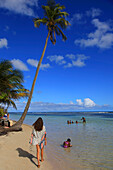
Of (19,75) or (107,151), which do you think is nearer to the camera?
(107,151)

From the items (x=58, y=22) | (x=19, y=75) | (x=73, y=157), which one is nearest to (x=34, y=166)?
(x=73, y=157)

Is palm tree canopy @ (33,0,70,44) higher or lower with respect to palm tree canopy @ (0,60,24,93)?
higher

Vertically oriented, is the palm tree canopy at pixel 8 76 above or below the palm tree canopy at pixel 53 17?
below

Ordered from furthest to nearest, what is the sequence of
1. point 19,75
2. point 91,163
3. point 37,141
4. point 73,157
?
point 19,75
point 73,157
point 91,163
point 37,141

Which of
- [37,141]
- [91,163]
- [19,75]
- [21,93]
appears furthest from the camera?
[21,93]

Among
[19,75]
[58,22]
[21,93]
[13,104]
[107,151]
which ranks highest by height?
[58,22]

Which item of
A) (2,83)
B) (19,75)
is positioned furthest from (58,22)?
(2,83)

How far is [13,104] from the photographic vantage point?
67.3 feet

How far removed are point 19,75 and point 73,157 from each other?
9610mm

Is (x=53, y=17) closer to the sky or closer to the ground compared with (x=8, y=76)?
closer to the sky

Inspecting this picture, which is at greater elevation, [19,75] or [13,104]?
[19,75]

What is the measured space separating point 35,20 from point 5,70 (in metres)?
7.40

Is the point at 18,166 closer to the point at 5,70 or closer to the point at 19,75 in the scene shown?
the point at 5,70

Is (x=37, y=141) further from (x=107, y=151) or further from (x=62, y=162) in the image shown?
(x=107, y=151)
